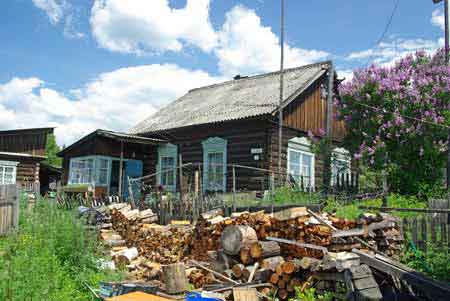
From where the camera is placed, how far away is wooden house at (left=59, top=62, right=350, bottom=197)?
15.9 meters

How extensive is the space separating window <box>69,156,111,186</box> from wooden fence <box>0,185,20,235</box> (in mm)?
9555

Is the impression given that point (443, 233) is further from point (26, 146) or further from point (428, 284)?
point (26, 146)

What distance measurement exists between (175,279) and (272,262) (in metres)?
1.58

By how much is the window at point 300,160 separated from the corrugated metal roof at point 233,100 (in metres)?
1.99

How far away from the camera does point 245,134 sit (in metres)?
16.4

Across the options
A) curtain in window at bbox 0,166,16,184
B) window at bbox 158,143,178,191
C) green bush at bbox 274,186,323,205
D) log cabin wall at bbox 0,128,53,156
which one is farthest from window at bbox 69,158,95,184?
green bush at bbox 274,186,323,205

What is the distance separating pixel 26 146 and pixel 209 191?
14.8 m

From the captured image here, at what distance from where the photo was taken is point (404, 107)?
480 inches

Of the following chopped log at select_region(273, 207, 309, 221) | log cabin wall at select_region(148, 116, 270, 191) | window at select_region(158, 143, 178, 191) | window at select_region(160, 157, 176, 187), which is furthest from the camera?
window at select_region(160, 157, 176, 187)

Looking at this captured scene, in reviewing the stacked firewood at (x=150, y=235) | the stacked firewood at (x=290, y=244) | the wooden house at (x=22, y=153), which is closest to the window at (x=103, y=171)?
the stacked firewood at (x=150, y=235)

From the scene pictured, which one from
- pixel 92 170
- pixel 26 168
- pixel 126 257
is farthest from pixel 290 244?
pixel 26 168

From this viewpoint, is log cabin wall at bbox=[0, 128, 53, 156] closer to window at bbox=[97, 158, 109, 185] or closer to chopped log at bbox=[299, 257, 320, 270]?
window at bbox=[97, 158, 109, 185]

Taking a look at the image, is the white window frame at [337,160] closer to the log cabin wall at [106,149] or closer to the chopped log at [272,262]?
the chopped log at [272,262]

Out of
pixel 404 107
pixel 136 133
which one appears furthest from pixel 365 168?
pixel 136 133
